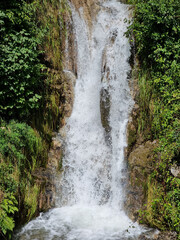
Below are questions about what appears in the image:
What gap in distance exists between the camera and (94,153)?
6609 mm

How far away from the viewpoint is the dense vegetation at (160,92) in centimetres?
498

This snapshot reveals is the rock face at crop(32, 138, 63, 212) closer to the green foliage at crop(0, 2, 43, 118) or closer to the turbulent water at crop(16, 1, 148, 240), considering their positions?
the turbulent water at crop(16, 1, 148, 240)

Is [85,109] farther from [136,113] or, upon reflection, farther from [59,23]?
[59,23]

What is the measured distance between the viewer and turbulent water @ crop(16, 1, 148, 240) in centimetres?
509

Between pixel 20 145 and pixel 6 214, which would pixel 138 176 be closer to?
pixel 20 145

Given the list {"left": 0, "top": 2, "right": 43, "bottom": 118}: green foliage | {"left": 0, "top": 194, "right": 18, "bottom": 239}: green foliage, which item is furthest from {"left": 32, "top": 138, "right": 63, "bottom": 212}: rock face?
{"left": 0, "top": 2, "right": 43, "bottom": 118}: green foliage

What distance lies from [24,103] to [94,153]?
2.31 metres

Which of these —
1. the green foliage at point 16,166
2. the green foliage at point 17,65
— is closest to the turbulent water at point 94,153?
the green foliage at point 16,166

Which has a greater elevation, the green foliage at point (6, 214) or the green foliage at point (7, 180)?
the green foliage at point (7, 180)

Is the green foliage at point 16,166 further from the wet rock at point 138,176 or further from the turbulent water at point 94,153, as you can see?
the wet rock at point 138,176

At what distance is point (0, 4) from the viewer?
589 cm

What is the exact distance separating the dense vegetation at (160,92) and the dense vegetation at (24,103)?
8.16 ft

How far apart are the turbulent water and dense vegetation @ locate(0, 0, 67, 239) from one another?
2.15 feet

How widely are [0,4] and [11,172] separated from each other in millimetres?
4076
